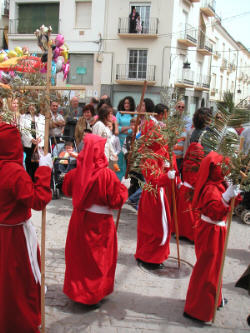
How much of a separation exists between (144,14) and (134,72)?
356 centimetres

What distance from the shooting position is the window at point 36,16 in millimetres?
24266

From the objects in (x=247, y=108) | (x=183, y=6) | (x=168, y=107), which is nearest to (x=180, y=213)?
(x=168, y=107)

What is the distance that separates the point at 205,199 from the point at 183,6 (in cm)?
2360

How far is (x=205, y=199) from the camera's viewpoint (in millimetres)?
3570

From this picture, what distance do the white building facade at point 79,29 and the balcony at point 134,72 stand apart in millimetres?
1320

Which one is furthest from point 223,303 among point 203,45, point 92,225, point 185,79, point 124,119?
point 203,45

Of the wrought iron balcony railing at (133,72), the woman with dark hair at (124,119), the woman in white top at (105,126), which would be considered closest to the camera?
the woman in white top at (105,126)

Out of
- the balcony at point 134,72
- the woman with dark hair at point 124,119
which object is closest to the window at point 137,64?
the balcony at point 134,72

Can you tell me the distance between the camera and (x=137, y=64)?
23797 millimetres

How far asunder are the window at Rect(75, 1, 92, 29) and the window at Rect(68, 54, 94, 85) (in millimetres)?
1842

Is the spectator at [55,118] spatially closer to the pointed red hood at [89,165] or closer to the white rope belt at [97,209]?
the pointed red hood at [89,165]

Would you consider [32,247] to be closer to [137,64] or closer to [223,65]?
[137,64]

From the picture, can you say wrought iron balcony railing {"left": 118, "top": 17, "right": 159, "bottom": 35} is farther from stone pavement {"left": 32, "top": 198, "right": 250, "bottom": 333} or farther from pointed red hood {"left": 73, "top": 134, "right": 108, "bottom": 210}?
pointed red hood {"left": 73, "top": 134, "right": 108, "bottom": 210}

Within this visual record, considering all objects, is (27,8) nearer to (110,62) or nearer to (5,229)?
(110,62)
